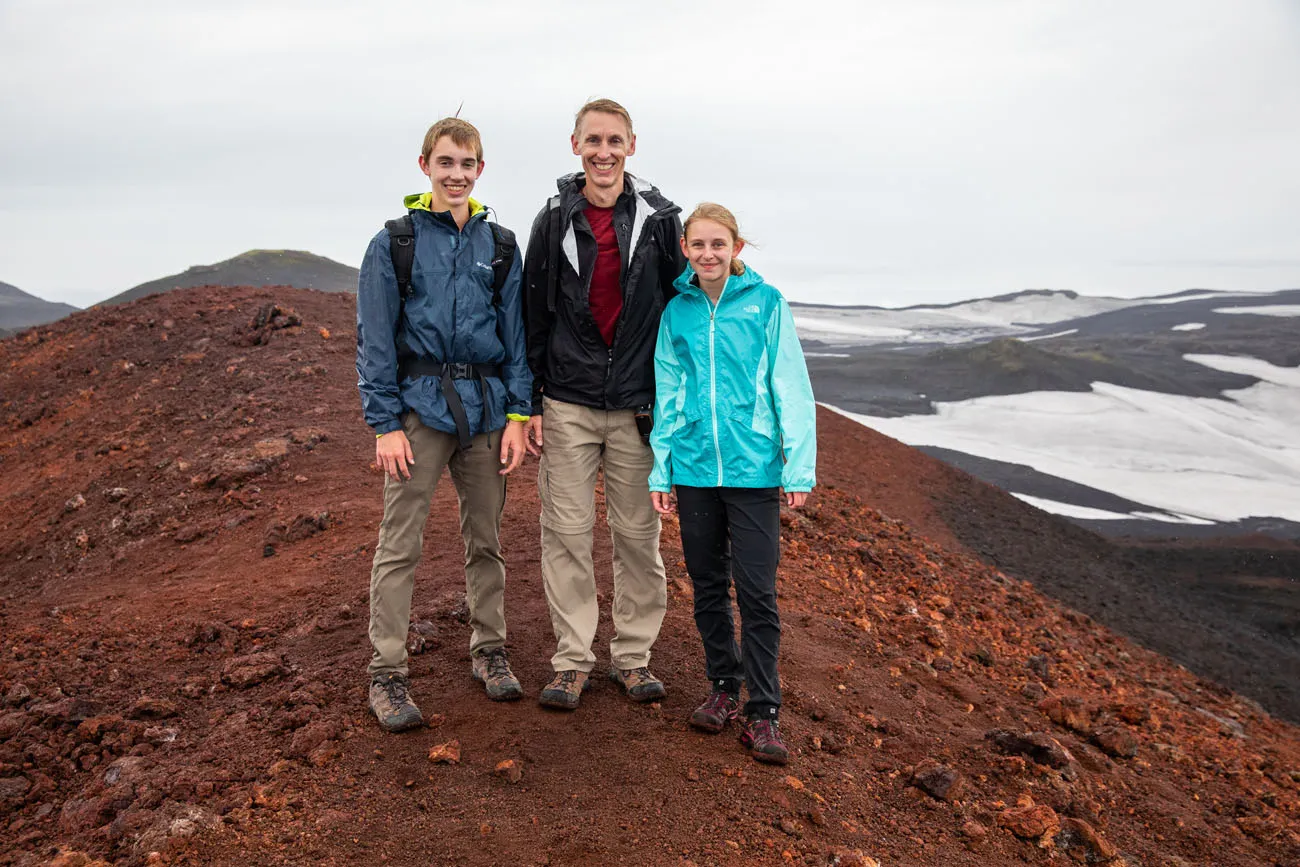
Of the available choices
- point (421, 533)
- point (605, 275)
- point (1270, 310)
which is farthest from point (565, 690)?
point (1270, 310)

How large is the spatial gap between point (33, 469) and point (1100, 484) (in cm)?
1875

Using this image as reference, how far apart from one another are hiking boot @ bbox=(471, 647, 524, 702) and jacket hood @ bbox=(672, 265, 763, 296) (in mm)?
1780

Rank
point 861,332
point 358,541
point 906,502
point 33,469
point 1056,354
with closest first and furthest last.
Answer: point 358,541 < point 33,469 < point 906,502 < point 1056,354 < point 861,332

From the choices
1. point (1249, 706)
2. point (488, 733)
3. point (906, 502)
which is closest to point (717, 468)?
point (488, 733)

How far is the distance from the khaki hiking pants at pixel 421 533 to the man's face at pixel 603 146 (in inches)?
44.3

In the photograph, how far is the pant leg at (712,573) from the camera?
3.84 metres

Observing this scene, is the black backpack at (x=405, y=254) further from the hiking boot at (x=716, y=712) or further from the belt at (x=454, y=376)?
the hiking boot at (x=716, y=712)

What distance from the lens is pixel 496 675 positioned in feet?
13.5

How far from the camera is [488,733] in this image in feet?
12.4

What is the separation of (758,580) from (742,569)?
0.08 metres

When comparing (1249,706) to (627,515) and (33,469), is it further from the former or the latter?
(33,469)

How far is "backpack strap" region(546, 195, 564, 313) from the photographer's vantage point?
3.82 meters

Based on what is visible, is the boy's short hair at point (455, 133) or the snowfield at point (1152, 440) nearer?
the boy's short hair at point (455, 133)

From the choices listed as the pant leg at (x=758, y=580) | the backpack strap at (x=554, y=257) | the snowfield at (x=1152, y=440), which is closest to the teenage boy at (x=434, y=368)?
the backpack strap at (x=554, y=257)
